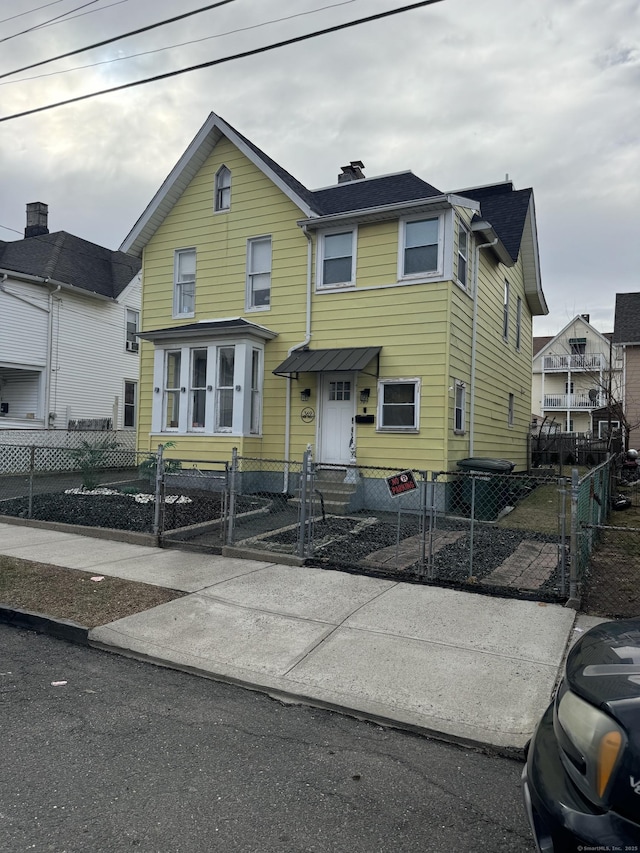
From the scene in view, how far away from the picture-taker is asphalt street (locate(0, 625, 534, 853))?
261 centimetres

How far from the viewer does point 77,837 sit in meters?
2.58

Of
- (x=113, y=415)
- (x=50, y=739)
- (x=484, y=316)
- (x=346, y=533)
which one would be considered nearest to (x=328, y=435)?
(x=346, y=533)

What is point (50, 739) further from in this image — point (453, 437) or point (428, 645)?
point (453, 437)

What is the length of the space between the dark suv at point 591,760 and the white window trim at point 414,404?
32.3ft

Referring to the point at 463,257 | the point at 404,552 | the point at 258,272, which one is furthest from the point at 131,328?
the point at 404,552

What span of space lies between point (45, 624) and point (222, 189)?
39.4ft

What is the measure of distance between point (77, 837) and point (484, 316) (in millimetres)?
14090

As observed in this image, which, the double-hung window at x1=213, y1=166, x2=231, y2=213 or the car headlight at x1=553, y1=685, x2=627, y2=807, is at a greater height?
the double-hung window at x1=213, y1=166, x2=231, y2=213

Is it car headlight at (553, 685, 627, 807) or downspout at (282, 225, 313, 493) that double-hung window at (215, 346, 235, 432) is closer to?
downspout at (282, 225, 313, 493)

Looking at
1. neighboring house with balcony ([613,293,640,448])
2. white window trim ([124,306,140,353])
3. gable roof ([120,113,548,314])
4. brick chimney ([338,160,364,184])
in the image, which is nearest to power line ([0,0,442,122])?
gable roof ([120,113,548,314])

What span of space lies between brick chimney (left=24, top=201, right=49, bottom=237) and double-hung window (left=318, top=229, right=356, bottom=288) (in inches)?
637

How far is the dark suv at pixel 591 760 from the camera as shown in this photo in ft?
5.60

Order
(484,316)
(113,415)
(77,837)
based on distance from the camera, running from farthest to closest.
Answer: (113,415), (484,316), (77,837)

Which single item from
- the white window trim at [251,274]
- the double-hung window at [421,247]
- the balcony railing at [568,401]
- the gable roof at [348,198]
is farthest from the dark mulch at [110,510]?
the balcony railing at [568,401]
